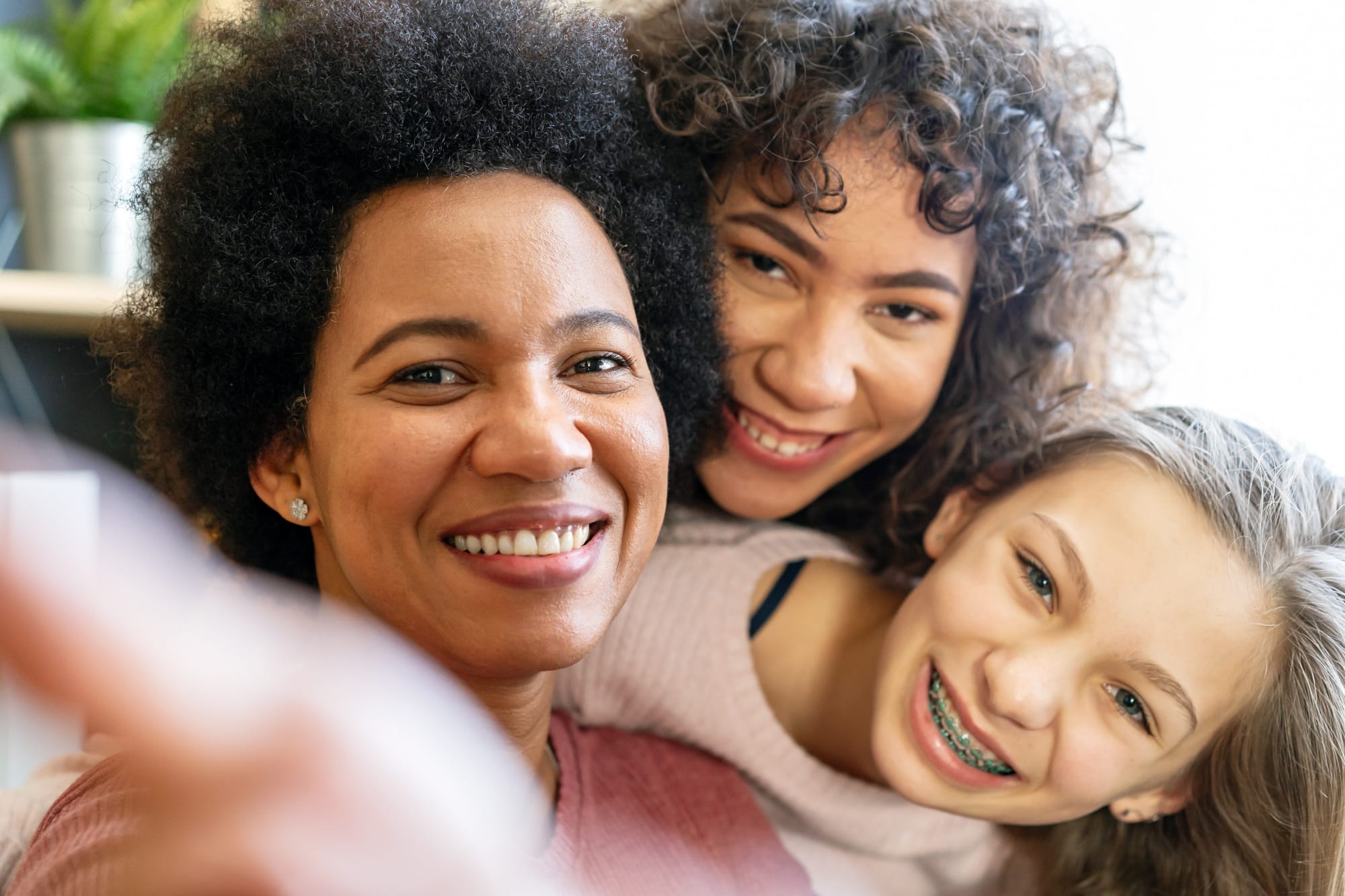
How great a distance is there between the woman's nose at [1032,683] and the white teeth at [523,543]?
606 millimetres

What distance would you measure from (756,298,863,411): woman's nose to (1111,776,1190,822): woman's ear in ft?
2.05

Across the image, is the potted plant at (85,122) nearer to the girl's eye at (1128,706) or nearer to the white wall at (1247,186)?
the white wall at (1247,186)

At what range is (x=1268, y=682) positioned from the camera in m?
1.39

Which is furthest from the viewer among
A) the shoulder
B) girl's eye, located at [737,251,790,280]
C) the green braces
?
girl's eye, located at [737,251,790,280]

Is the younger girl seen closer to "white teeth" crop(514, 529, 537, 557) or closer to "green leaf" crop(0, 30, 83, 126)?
"white teeth" crop(514, 529, 537, 557)

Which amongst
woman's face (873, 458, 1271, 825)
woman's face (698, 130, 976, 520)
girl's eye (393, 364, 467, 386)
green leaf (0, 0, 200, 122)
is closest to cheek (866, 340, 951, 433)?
woman's face (698, 130, 976, 520)

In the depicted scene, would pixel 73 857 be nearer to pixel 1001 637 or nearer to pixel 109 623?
pixel 109 623

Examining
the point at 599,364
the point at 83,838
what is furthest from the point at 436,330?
the point at 83,838

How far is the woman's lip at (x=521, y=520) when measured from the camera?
109 cm

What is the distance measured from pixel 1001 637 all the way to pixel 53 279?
197 centimetres

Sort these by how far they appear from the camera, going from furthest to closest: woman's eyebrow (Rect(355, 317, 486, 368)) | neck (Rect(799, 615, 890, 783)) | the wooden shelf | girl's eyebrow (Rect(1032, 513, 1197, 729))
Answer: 1. the wooden shelf
2. neck (Rect(799, 615, 890, 783))
3. girl's eyebrow (Rect(1032, 513, 1197, 729))
4. woman's eyebrow (Rect(355, 317, 486, 368))

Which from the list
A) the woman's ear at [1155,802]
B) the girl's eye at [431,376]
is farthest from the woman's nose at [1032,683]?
the girl's eye at [431,376]

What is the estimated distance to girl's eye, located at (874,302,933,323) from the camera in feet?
5.20

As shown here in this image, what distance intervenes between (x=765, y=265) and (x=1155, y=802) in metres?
0.85
